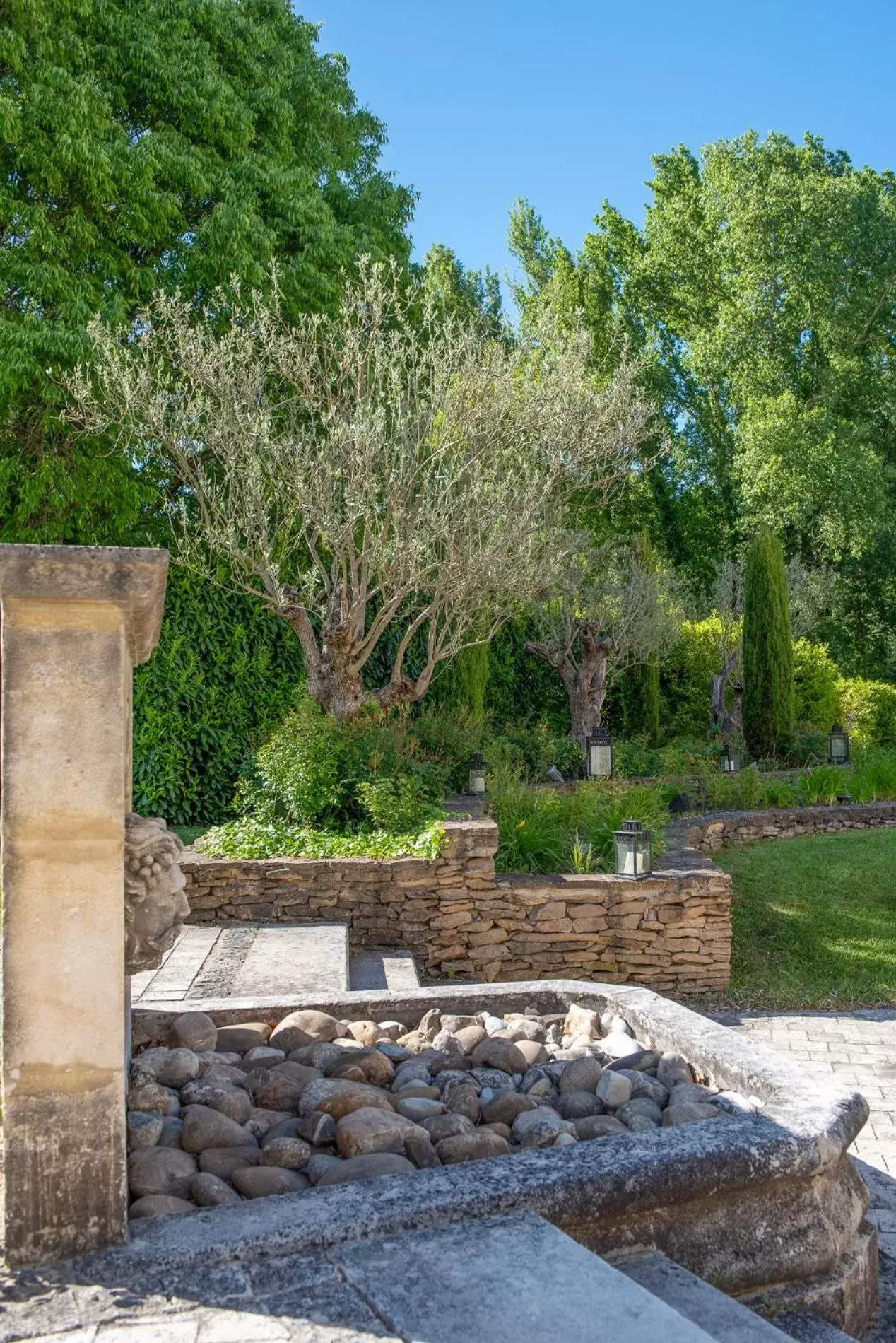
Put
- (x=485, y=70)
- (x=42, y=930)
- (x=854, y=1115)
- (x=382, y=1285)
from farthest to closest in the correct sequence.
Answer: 1. (x=485, y=70)
2. (x=854, y=1115)
3. (x=42, y=930)
4. (x=382, y=1285)

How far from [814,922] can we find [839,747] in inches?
245

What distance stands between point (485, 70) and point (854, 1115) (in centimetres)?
847

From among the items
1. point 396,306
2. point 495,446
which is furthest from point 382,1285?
point 396,306

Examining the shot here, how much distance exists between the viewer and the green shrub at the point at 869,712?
55.4 feet

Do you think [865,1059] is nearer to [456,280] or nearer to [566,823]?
[566,823]

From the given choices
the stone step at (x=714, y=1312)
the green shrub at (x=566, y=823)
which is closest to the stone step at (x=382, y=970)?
the green shrub at (x=566, y=823)

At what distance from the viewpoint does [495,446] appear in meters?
9.10

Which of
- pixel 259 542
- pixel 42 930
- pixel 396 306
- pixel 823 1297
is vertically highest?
pixel 396 306

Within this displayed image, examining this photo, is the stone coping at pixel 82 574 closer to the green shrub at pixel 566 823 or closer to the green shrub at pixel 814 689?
the green shrub at pixel 566 823

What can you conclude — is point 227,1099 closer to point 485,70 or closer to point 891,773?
point 485,70

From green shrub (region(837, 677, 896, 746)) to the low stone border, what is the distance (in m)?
5.24

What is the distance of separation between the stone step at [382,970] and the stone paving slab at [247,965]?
169mm

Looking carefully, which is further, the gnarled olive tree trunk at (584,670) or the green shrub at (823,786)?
the gnarled olive tree trunk at (584,670)

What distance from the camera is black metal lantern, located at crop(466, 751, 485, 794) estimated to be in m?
9.41
